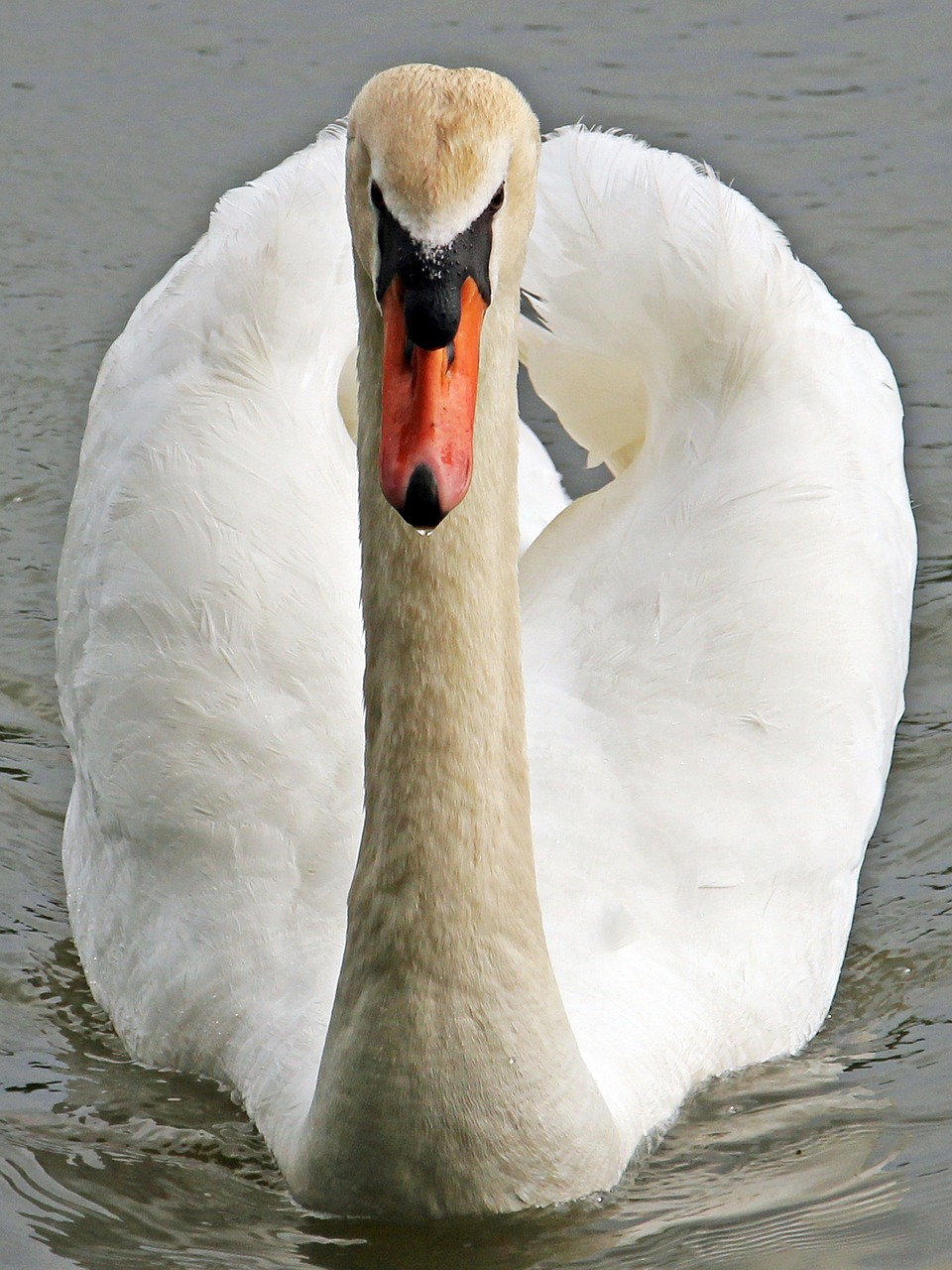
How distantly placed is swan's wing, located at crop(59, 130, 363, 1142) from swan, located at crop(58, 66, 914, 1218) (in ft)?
0.04

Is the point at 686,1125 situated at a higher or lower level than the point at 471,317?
lower

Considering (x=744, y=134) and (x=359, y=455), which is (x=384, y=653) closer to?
(x=359, y=455)

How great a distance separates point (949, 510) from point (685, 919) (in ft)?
11.6

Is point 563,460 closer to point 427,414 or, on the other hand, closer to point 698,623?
point 698,623

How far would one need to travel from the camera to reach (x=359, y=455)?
4.16 m

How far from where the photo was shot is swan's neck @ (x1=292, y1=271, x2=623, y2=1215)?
413 cm

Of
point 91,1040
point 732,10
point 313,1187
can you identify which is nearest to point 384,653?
point 313,1187

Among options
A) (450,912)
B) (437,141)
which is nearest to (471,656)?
(450,912)

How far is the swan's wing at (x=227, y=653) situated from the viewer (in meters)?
5.13

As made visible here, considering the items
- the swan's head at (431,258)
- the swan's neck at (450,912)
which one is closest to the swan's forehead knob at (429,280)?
the swan's head at (431,258)

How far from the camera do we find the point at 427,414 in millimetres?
3547

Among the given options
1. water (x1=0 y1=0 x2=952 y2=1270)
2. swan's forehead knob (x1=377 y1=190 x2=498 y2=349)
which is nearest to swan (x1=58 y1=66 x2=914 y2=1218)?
swan's forehead knob (x1=377 y1=190 x2=498 y2=349)

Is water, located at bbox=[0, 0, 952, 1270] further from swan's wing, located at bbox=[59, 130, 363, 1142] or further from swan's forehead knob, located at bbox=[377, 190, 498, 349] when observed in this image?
swan's forehead knob, located at bbox=[377, 190, 498, 349]

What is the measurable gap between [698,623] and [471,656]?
1.61 metres
